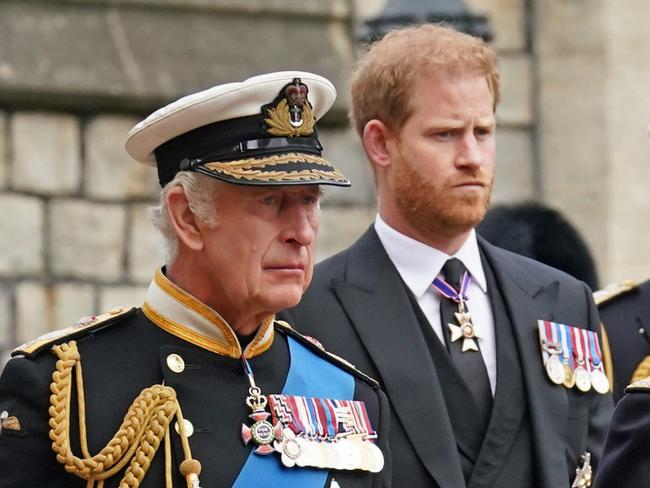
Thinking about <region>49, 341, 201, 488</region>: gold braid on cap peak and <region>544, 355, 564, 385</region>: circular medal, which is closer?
<region>49, 341, 201, 488</region>: gold braid on cap peak

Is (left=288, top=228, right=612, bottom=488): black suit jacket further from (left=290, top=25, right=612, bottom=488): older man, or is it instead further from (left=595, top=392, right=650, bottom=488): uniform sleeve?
(left=595, top=392, right=650, bottom=488): uniform sleeve

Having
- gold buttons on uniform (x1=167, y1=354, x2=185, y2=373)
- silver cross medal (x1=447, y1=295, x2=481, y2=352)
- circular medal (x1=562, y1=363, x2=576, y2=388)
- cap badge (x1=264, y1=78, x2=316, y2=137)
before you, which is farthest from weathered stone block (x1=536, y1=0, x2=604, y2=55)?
gold buttons on uniform (x1=167, y1=354, x2=185, y2=373)

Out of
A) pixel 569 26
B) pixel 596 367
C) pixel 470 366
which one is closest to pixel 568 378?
pixel 596 367

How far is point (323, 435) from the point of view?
4.91 metres

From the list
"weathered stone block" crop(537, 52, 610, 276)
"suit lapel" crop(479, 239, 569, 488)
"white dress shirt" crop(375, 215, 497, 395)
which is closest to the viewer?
"suit lapel" crop(479, 239, 569, 488)

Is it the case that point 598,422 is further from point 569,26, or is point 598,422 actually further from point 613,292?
point 569,26

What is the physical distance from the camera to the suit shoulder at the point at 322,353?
5113 millimetres

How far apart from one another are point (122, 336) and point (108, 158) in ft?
12.6

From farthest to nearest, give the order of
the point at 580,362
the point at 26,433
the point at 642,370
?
the point at 642,370 → the point at 580,362 → the point at 26,433

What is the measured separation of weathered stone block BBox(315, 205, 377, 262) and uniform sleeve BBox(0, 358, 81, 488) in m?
4.30

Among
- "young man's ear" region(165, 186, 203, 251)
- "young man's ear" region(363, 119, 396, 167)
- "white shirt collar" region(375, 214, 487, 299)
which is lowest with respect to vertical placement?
"white shirt collar" region(375, 214, 487, 299)

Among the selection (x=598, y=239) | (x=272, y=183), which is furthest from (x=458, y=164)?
(x=598, y=239)

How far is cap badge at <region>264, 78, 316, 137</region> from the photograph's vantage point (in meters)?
4.93

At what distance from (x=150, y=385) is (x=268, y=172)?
1.69 feet
